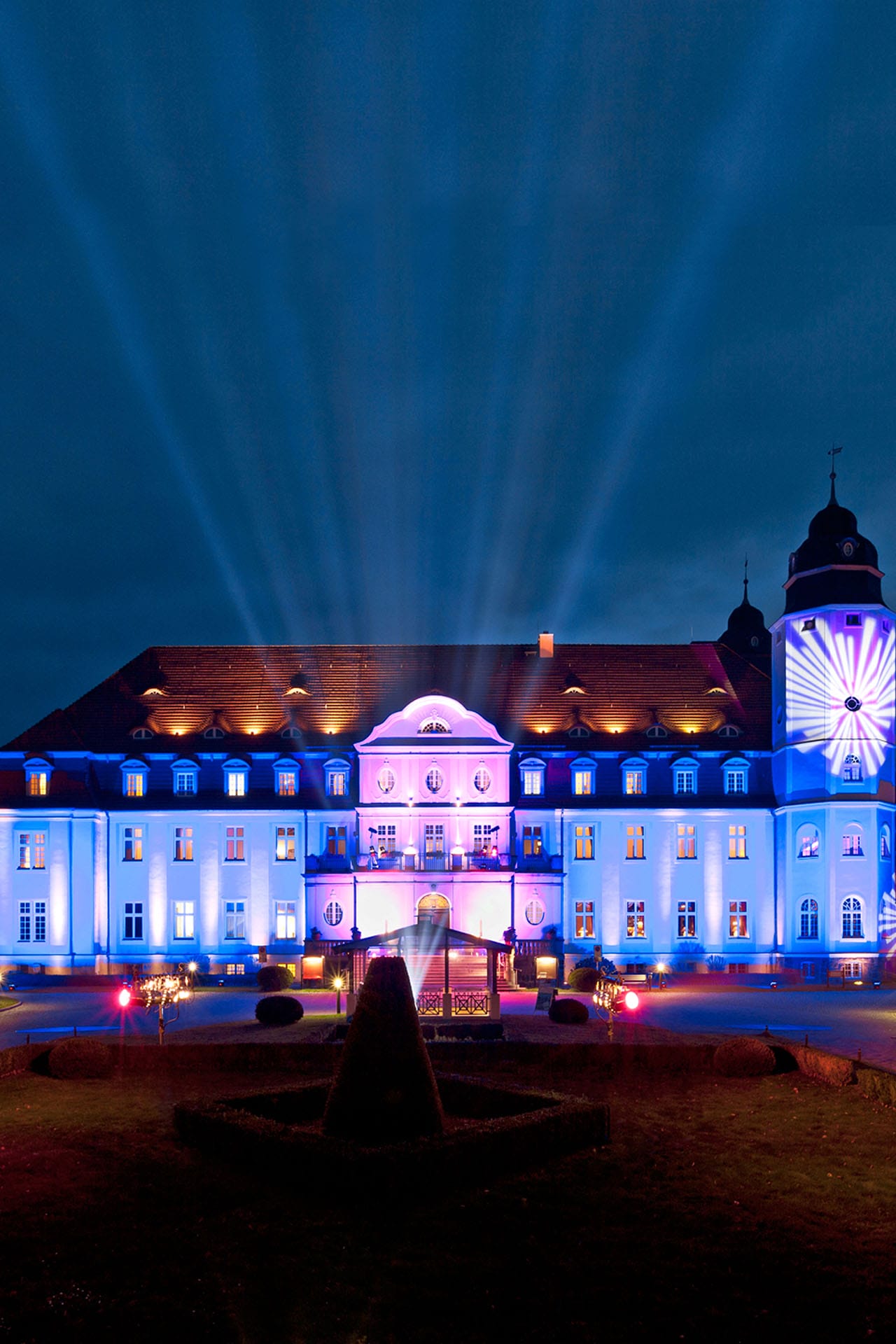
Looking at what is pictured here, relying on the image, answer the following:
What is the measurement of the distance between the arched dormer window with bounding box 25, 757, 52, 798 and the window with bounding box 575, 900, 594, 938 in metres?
24.7

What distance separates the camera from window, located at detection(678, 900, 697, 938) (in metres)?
50.0

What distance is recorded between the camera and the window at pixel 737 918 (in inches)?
1965

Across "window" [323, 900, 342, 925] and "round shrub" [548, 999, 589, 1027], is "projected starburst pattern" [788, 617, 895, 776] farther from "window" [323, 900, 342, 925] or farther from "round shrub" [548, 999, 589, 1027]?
"window" [323, 900, 342, 925]

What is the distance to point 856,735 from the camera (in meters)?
48.6

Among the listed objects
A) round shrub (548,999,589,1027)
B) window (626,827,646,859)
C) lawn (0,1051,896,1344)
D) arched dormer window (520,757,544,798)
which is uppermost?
arched dormer window (520,757,544,798)

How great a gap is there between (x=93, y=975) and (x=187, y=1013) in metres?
13.5

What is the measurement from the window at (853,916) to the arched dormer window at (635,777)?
9.96 metres

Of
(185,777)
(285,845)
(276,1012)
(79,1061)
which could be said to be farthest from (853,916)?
(79,1061)

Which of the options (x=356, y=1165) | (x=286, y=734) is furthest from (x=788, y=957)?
(x=356, y=1165)

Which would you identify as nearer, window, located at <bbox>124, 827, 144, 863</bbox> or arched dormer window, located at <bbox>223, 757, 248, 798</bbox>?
window, located at <bbox>124, 827, 144, 863</bbox>

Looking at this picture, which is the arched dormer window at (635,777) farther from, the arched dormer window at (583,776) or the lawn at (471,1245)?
the lawn at (471,1245)

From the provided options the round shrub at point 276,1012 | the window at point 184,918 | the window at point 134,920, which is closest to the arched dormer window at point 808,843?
the round shrub at point 276,1012

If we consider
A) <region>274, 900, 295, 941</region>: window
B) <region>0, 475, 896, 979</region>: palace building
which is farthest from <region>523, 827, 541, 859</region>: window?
<region>274, 900, 295, 941</region>: window

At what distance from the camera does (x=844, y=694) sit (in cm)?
A: 4906
